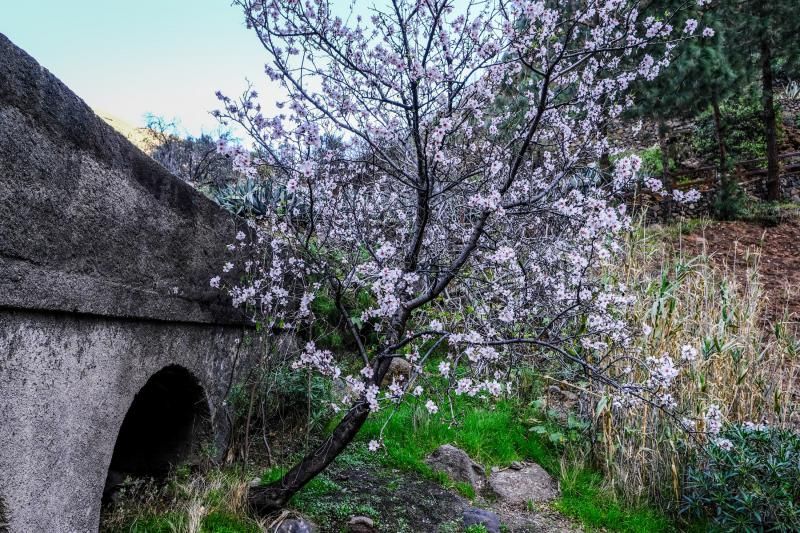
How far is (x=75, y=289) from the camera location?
7.93ft

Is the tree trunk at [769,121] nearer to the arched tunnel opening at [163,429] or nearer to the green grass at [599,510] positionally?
the green grass at [599,510]

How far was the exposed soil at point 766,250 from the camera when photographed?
6.68 metres

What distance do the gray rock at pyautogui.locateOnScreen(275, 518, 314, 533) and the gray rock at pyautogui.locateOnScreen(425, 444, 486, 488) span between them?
1343mm

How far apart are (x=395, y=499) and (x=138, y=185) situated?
2692mm

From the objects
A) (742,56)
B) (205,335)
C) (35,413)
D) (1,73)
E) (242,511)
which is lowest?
(242,511)

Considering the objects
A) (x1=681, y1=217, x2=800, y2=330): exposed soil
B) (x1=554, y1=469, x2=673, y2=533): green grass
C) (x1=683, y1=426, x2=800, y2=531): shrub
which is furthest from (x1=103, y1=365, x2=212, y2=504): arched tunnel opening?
(x1=681, y1=217, x2=800, y2=330): exposed soil

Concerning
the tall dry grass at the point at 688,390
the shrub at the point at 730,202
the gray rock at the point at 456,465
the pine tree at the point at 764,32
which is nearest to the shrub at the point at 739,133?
the pine tree at the point at 764,32

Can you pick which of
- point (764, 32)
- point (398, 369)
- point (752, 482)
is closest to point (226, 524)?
point (398, 369)

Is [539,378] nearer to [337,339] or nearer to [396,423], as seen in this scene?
[396,423]

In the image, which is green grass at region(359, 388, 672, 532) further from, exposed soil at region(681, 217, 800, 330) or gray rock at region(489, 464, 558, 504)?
exposed soil at region(681, 217, 800, 330)

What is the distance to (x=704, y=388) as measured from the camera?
13.0ft

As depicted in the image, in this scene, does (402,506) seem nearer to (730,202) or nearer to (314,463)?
(314,463)

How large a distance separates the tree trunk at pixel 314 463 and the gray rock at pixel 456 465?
1.35m

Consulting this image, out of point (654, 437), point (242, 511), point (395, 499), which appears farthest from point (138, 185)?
point (654, 437)
